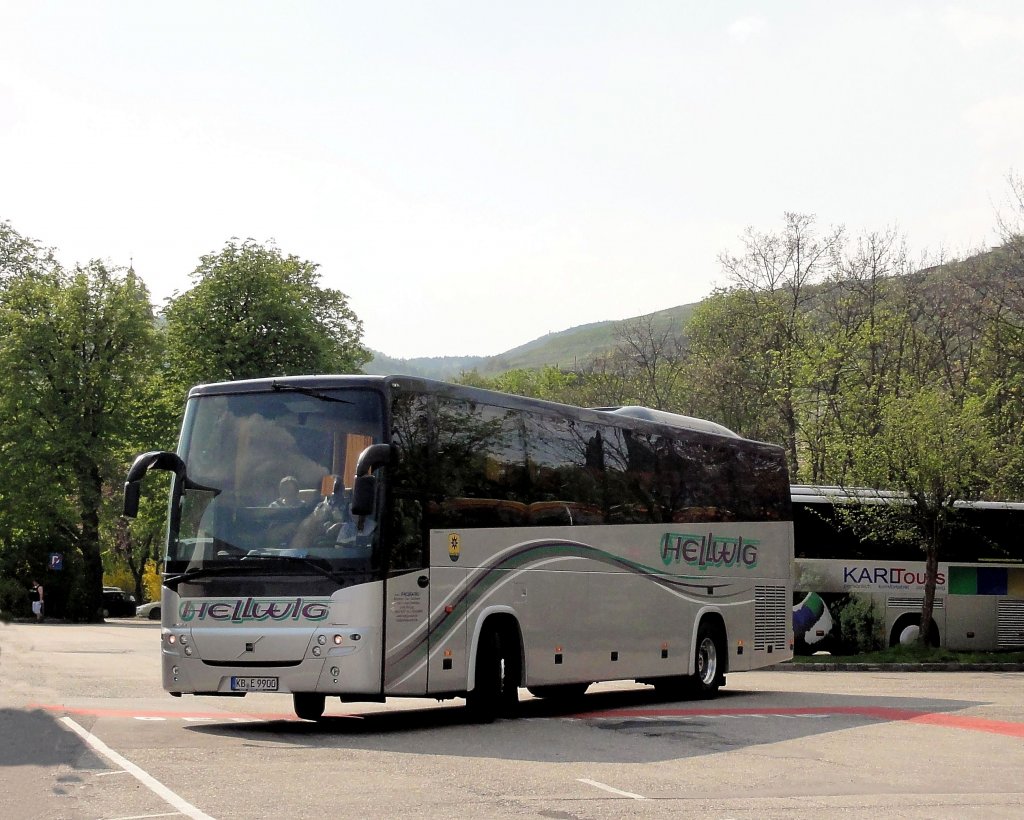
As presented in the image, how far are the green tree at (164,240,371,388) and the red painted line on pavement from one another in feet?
140

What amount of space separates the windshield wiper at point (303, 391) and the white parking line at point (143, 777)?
380 centimetres

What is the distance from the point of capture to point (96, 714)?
57.1ft

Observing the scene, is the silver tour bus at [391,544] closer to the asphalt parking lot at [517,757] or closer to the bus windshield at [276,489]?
the bus windshield at [276,489]

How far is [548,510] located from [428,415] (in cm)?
260

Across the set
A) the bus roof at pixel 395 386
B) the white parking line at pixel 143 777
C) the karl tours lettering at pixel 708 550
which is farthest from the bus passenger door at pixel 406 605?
the karl tours lettering at pixel 708 550

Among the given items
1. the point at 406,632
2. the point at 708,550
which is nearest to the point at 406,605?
the point at 406,632

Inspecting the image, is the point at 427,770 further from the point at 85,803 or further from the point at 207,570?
the point at 207,570

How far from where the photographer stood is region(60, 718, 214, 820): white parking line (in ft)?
31.6

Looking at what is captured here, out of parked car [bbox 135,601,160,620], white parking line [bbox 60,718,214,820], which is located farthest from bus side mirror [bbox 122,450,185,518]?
parked car [bbox 135,601,160,620]

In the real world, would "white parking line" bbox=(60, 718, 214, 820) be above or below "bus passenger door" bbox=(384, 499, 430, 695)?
below

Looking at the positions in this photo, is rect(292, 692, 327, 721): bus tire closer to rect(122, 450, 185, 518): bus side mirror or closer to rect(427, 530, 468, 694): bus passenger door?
rect(427, 530, 468, 694): bus passenger door

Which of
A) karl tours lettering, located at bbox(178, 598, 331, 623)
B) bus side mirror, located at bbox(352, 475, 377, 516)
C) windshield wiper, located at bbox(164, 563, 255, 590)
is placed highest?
bus side mirror, located at bbox(352, 475, 377, 516)

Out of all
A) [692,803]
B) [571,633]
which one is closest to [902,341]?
[571,633]

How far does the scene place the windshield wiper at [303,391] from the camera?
51.6ft
